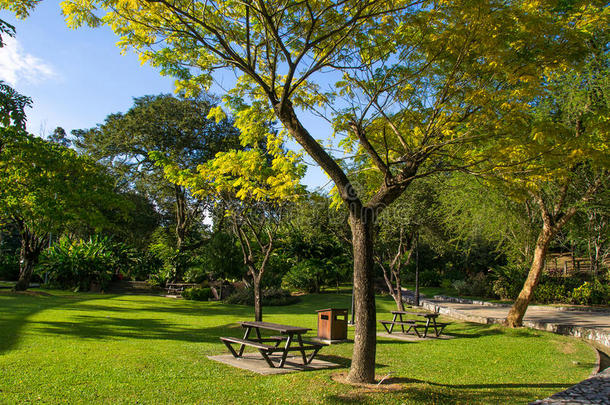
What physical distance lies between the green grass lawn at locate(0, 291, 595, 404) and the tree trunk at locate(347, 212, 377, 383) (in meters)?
0.35

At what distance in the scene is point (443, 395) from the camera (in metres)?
5.80

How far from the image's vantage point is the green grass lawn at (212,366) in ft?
18.4

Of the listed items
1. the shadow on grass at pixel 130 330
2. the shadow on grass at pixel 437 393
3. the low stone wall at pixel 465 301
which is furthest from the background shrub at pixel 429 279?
the shadow on grass at pixel 437 393

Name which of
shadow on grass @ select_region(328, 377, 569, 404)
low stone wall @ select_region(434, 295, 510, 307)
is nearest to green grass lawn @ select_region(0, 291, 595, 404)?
shadow on grass @ select_region(328, 377, 569, 404)

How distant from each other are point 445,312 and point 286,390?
13.7m

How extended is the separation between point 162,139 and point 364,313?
26.3 metres

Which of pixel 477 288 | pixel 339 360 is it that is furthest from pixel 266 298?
pixel 339 360

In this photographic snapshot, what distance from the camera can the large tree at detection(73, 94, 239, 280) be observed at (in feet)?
97.7

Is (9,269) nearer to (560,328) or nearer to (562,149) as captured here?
(560,328)

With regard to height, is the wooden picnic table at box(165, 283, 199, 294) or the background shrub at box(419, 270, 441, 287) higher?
the background shrub at box(419, 270, 441, 287)

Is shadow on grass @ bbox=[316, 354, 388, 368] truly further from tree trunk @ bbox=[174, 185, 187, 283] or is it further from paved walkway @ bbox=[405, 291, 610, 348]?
tree trunk @ bbox=[174, 185, 187, 283]

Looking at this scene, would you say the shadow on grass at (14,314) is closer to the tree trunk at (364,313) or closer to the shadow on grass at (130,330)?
the shadow on grass at (130,330)

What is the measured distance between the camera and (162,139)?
29781 mm

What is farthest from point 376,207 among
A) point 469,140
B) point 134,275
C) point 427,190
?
point 134,275
